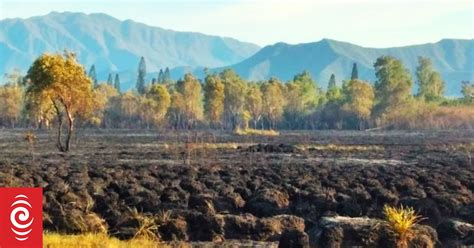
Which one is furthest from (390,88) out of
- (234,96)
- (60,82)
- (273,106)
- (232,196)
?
(232,196)

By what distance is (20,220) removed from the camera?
15273mm

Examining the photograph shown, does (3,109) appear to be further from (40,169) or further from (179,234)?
(179,234)

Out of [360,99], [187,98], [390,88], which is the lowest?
[360,99]

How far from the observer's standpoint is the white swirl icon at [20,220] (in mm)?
15086

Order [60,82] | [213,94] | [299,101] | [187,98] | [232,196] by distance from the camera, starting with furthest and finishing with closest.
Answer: [299,101] → [187,98] → [213,94] → [60,82] → [232,196]

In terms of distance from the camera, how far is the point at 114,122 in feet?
598

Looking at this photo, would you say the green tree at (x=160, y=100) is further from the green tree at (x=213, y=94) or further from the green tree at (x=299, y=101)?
the green tree at (x=299, y=101)

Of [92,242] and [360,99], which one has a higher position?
[360,99]

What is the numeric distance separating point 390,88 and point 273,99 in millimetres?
23999

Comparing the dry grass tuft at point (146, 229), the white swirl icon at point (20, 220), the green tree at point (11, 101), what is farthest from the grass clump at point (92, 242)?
the green tree at point (11, 101)

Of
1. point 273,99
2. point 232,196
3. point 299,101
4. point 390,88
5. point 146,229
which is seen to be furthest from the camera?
point 299,101

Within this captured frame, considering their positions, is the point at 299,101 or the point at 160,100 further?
the point at 299,101

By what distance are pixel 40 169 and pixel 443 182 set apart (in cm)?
2035

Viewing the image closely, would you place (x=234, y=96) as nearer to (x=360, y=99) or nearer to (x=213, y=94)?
(x=213, y=94)
